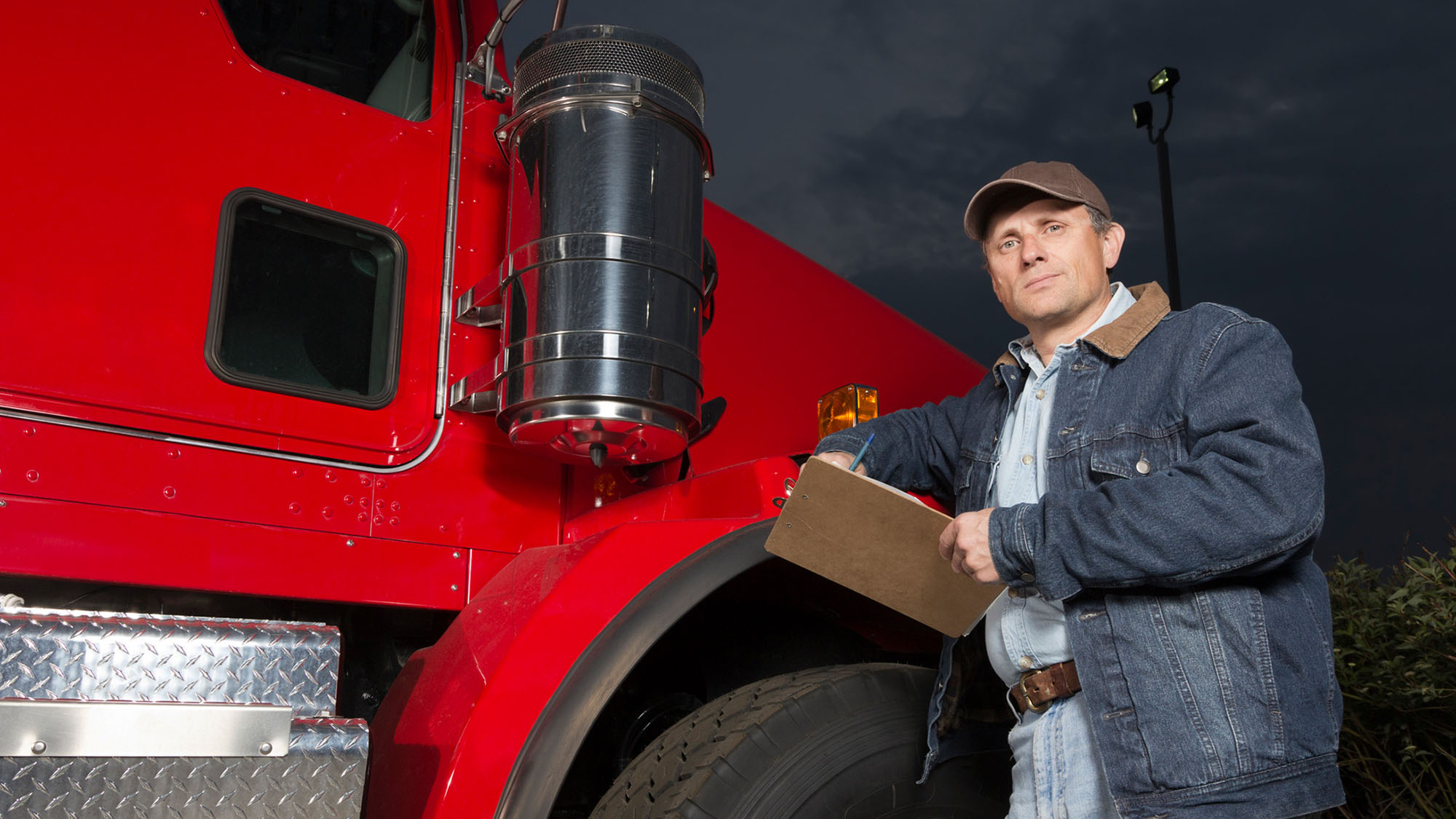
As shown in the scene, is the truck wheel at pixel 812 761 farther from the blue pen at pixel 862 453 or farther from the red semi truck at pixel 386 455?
the blue pen at pixel 862 453

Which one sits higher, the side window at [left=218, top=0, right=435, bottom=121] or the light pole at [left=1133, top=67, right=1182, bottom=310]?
the light pole at [left=1133, top=67, right=1182, bottom=310]

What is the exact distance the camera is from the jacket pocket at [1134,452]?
1.65 m

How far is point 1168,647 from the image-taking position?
1.54 m

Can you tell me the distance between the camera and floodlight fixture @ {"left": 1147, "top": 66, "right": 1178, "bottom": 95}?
227 inches

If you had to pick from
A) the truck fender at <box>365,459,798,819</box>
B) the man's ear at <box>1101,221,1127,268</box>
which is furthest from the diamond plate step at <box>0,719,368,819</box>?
the man's ear at <box>1101,221,1127,268</box>

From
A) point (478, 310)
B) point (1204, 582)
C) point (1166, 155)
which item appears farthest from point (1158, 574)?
point (1166, 155)

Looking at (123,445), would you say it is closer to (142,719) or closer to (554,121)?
(142,719)

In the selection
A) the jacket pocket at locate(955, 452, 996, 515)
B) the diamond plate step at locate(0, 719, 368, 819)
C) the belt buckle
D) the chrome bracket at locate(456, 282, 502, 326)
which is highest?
the chrome bracket at locate(456, 282, 502, 326)

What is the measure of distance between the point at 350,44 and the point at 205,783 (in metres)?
1.49

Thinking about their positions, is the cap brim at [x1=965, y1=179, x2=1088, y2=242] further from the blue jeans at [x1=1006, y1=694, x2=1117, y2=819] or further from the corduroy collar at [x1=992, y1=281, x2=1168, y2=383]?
the blue jeans at [x1=1006, y1=694, x2=1117, y2=819]

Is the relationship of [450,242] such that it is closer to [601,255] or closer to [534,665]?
[601,255]

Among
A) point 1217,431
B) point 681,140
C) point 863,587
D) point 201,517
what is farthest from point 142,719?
point 1217,431

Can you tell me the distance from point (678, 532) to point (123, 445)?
990 millimetres

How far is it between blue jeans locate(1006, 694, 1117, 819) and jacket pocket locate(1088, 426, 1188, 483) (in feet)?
1.26
